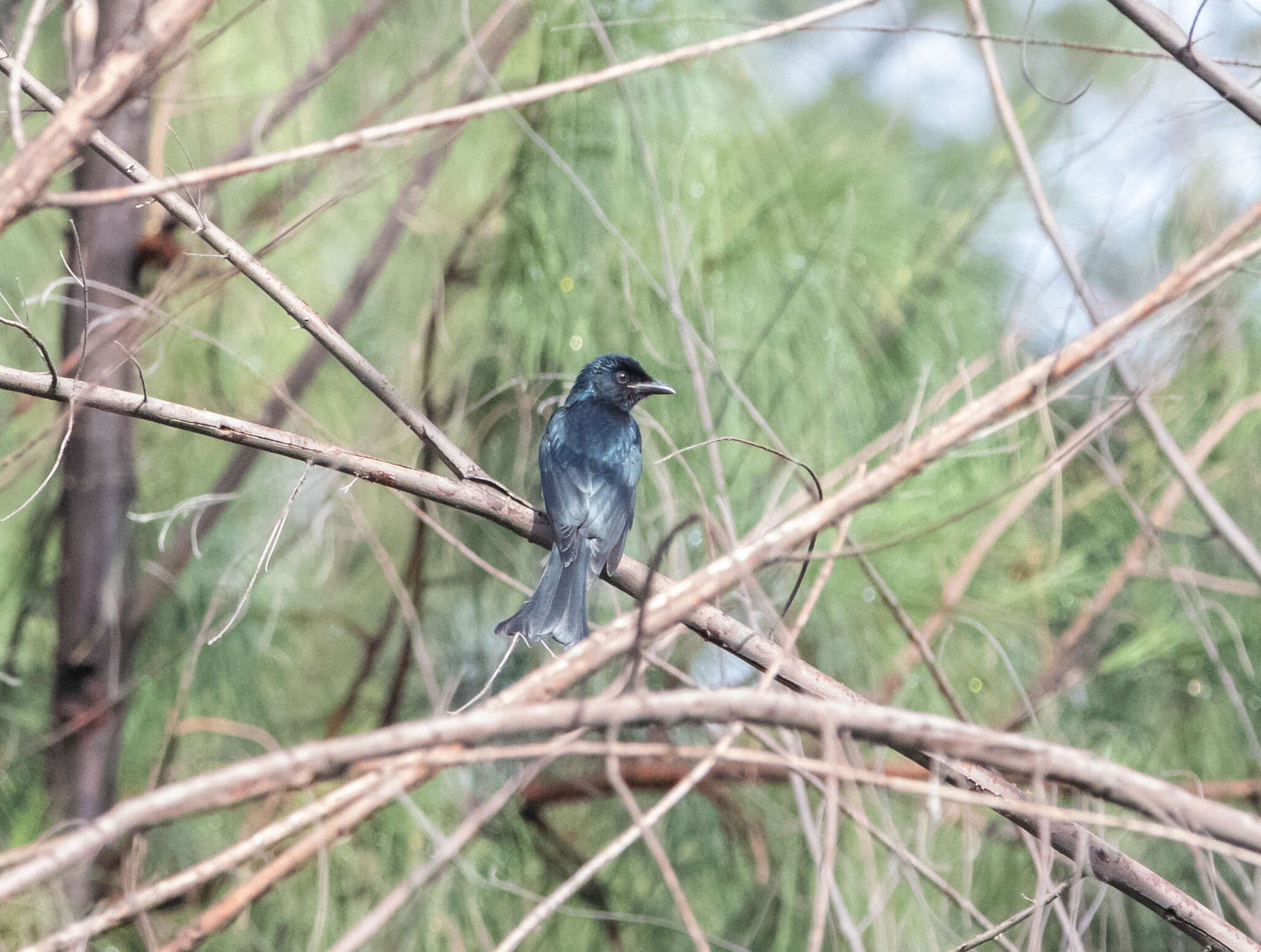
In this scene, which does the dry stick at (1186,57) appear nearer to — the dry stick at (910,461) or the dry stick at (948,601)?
the dry stick at (910,461)

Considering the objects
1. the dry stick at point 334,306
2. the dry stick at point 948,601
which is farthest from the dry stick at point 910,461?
the dry stick at point 334,306

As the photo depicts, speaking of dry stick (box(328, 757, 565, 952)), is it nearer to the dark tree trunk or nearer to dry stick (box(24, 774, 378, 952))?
dry stick (box(24, 774, 378, 952))

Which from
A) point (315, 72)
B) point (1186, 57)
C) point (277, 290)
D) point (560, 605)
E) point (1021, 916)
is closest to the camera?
point (1021, 916)

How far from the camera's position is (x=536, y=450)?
8.37 ft

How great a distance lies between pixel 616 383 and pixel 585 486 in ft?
1.20

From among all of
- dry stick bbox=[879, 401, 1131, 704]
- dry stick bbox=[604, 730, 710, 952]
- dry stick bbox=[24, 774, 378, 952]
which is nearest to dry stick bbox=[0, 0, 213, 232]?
dry stick bbox=[24, 774, 378, 952]

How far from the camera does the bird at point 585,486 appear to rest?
207 centimetres

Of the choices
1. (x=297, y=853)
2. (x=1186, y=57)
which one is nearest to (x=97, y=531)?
(x=297, y=853)

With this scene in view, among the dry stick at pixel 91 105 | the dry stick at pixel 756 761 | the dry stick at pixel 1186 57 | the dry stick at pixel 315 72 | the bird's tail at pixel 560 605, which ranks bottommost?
the dry stick at pixel 756 761

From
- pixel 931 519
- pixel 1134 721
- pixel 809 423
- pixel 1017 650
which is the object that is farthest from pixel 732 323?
pixel 1134 721

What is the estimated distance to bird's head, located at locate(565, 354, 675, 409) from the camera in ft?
8.22

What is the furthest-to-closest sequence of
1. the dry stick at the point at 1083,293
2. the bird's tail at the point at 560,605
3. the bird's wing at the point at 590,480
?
the bird's wing at the point at 590,480, the bird's tail at the point at 560,605, the dry stick at the point at 1083,293

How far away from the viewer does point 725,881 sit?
2.43m

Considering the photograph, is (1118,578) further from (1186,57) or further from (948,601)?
(1186,57)
